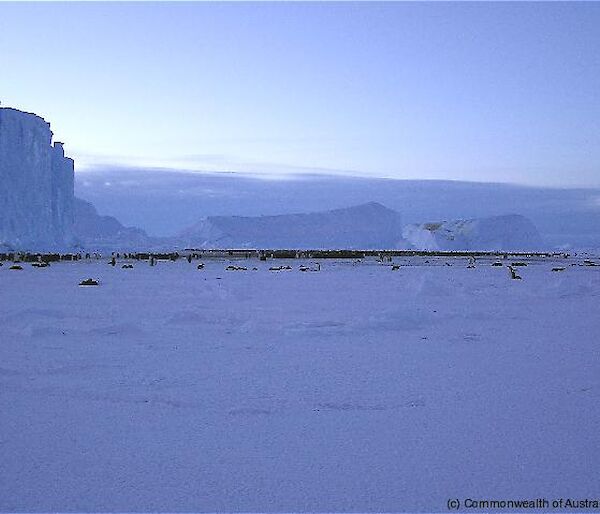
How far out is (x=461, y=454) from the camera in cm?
326

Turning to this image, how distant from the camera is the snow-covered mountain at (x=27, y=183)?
5303 centimetres

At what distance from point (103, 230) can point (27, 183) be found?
2782 inches

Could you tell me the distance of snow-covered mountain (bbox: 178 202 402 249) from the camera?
95.1 meters

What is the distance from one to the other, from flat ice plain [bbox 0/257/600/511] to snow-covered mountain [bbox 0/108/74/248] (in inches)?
1964

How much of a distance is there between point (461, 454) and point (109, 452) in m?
1.96

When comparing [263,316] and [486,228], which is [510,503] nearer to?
[263,316]

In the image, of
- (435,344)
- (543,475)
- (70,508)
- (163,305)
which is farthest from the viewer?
(163,305)

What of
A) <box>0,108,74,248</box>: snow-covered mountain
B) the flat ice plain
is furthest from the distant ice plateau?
the flat ice plain

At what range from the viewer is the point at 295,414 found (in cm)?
407

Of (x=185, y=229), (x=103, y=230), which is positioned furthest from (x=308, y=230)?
(x=103, y=230)

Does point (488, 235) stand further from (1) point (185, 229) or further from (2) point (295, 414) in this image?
(2) point (295, 414)

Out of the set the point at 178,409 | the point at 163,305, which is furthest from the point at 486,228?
the point at 178,409

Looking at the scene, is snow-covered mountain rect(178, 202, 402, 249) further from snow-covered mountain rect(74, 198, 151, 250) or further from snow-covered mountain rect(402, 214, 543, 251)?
snow-covered mountain rect(74, 198, 151, 250)

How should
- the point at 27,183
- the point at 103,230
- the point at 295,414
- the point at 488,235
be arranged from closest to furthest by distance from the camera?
the point at 295,414
the point at 27,183
the point at 488,235
the point at 103,230
